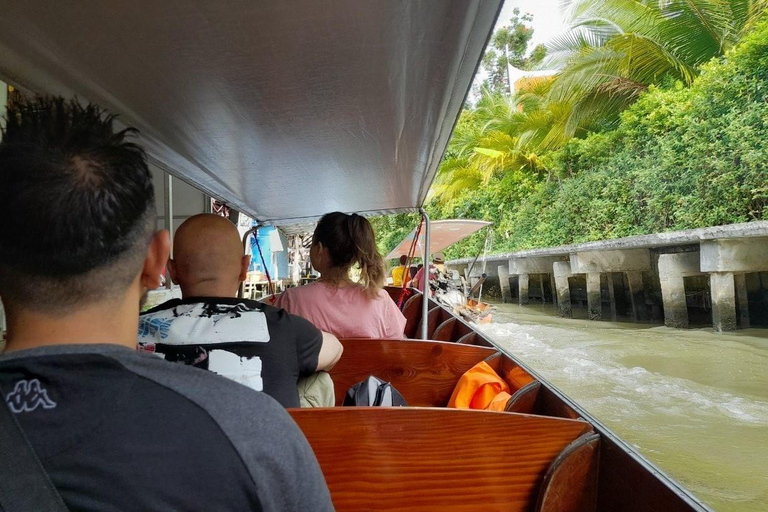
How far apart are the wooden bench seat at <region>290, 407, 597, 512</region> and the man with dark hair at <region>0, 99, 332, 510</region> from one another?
0.86 metres

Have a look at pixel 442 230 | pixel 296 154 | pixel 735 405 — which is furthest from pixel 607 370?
pixel 296 154

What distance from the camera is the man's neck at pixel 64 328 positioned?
66 centimetres

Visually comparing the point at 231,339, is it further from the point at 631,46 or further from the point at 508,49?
the point at 508,49

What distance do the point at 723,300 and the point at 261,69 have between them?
9897 millimetres

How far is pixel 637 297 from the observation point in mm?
→ 12680

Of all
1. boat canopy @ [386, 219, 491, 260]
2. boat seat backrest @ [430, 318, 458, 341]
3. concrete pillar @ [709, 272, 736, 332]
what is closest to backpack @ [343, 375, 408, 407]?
boat seat backrest @ [430, 318, 458, 341]

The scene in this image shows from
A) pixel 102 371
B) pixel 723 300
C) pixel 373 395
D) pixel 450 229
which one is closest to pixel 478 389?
pixel 373 395

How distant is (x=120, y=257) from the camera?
2.28 feet

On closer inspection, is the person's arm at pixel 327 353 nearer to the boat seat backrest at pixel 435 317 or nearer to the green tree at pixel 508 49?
the boat seat backrest at pixel 435 317

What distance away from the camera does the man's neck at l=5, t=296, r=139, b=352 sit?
658 millimetres

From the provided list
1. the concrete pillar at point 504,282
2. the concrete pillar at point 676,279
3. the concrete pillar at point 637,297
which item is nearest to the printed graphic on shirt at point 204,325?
the concrete pillar at point 676,279

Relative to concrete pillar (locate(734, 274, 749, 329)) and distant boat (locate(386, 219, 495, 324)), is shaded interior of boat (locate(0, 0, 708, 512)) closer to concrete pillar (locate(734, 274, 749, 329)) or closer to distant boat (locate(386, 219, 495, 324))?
distant boat (locate(386, 219, 495, 324))

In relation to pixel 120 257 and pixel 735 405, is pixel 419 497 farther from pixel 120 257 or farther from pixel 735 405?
pixel 735 405

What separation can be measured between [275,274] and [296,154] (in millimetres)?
10670
